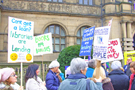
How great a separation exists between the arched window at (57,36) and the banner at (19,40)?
8.14 meters

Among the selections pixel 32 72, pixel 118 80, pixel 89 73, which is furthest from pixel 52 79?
pixel 118 80

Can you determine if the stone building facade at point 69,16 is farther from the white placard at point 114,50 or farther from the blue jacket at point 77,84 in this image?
the blue jacket at point 77,84

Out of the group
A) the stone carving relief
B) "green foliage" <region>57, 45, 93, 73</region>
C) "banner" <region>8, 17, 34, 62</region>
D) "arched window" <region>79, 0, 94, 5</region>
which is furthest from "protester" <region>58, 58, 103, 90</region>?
"arched window" <region>79, 0, 94, 5</region>

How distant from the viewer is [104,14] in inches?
575

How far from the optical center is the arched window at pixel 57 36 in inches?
553

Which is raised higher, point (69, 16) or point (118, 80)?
point (69, 16)

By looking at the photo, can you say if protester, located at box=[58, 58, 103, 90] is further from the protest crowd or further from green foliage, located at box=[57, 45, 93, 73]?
green foliage, located at box=[57, 45, 93, 73]

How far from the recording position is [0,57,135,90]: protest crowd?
2.65 m

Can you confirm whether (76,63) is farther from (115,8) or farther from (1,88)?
(115,8)

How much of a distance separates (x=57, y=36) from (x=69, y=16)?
2040 mm

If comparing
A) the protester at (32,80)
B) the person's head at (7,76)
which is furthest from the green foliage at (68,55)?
the person's head at (7,76)

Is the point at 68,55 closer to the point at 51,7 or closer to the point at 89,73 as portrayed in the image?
the point at 51,7

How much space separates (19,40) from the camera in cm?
A: 552

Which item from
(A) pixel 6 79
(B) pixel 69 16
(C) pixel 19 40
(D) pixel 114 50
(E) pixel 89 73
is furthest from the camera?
(B) pixel 69 16
